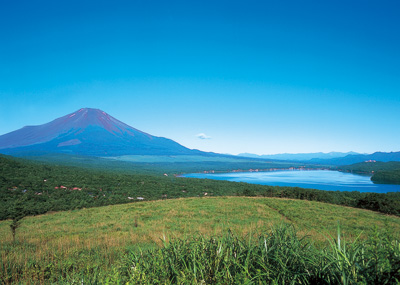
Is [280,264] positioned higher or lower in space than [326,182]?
higher

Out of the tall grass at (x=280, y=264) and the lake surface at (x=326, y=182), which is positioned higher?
the tall grass at (x=280, y=264)

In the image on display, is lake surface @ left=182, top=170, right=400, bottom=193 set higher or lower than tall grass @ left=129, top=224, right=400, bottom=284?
lower

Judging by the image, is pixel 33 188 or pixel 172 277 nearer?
pixel 172 277

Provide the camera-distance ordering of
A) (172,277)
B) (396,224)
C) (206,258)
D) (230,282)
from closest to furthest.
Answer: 1. (230,282)
2. (172,277)
3. (206,258)
4. (396,224)

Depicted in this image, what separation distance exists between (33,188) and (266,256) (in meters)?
38.2

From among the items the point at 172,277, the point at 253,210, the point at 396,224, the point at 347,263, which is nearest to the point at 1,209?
the point at 253,210

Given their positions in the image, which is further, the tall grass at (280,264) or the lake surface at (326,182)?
the lake surface at (326,182)

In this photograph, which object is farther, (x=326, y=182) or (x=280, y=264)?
(x=326, y=182)

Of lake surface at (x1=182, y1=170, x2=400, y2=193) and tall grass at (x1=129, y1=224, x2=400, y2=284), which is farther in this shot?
lake surface at (x1=182, y1=170, x2=400, y2=193)

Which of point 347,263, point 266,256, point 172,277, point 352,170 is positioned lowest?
point 352,170

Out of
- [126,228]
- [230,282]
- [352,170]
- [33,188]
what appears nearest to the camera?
[230,282]

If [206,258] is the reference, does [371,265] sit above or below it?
above

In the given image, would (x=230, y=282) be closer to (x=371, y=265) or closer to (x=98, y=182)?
Answer: (x=371, y=265)

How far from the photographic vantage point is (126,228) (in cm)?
1045
